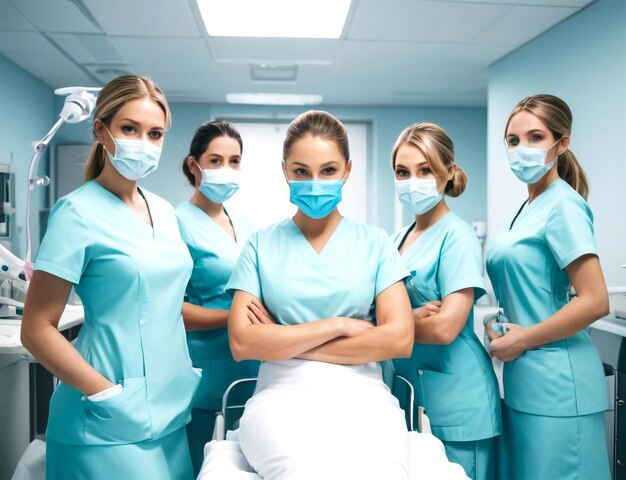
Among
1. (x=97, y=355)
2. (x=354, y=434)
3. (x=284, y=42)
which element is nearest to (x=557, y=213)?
(x=354, y=434)

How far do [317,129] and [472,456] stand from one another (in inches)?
38.2

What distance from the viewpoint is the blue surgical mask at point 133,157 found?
128 centimetres

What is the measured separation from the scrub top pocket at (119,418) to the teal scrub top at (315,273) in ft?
1.09

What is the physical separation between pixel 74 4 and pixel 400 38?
6.31 feet

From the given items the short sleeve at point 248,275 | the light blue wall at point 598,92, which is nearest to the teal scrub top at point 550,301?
the short sleeve at point 248,275

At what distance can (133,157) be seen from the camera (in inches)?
50.4

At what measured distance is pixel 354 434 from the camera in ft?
3.46

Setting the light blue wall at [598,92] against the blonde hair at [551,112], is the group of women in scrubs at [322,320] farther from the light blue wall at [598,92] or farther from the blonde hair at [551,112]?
the light blue wall at [598,92]

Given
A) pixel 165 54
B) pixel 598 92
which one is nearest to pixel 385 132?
pixel 165 54

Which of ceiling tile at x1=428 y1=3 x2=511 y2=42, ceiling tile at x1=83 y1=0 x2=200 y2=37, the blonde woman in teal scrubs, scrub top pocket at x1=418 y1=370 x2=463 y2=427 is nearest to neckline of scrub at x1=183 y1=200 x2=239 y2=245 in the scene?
the blonde woman in teal scrubs

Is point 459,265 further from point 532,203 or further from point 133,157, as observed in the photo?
point 133,157

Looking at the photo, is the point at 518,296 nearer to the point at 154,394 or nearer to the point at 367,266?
the point at 367,266

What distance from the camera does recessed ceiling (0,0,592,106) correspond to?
9.77 feet

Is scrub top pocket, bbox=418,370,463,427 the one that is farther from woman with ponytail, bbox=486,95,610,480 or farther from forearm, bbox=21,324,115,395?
forearm, bbox=21,324,115,395
